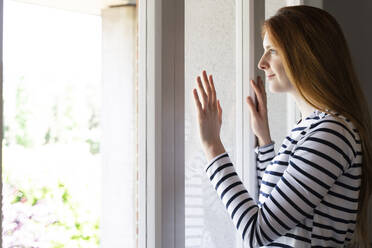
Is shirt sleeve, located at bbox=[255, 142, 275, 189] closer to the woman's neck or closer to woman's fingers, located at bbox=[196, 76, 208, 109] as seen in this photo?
the woman's neck

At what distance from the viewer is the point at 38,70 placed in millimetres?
1003

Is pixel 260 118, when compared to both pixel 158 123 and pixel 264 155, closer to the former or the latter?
pixel 264 155

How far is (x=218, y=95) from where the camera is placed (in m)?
1.50

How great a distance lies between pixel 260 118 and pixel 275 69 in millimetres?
243

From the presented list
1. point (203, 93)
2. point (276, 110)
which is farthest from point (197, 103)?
point (276, 110)

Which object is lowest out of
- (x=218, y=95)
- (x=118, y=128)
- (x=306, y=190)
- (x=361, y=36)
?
(x=306, y=190)

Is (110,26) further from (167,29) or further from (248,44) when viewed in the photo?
(248,44)

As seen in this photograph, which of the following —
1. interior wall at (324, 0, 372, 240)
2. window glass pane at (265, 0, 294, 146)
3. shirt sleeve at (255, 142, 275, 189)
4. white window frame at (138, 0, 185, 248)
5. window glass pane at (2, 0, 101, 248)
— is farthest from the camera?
interior wall at (324, 0, 372, 240)

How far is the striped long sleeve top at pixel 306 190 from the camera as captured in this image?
3.64 feet

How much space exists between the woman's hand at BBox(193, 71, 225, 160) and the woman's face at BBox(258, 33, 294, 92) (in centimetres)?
17

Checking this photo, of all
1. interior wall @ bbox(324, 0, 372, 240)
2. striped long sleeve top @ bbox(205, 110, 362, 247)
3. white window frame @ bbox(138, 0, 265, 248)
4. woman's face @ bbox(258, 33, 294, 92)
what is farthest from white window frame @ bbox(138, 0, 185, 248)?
interior wall @ bbox(324, 0, 372, 240)

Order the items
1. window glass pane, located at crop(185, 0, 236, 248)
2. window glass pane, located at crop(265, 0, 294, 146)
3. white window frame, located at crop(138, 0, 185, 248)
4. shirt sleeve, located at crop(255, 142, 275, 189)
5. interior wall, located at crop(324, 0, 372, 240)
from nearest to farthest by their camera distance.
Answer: white window frame, located at crop(138, 0, 185, 248) < window glass pane, located at crop(185, 0, 236, 248) < shirt sleeve, located at crop(255, 142, 275, 189) < window glass pane, located at crop(265, 0, 294, 146) < interior wall, located at crop(324, 0, 372, 240)

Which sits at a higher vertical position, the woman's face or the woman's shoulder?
the woman's face

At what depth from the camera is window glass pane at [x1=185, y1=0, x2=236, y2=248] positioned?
52.8 inches
